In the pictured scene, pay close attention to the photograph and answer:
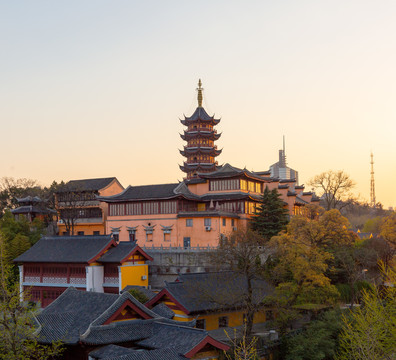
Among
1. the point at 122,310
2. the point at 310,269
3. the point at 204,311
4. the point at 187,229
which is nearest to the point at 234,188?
the point at 187,229

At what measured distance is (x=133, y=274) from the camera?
3978cm

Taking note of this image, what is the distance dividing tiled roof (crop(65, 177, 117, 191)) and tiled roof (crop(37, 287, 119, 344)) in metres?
36.2

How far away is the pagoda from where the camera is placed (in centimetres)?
6681

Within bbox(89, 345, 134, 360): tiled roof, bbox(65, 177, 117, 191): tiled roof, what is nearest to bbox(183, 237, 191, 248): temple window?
bbox(65, 177, 117, 191): tiled roof

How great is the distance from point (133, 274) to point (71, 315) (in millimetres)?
14820

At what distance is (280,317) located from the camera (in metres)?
30.2

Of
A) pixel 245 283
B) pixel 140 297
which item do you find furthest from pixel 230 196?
pixel 140 297

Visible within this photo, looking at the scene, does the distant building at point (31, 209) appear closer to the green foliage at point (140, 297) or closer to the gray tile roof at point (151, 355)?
the green foliage at point (140, 297)

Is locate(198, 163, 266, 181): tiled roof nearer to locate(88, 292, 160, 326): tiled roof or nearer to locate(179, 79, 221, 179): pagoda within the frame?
locate(179, 79, 221, 179): pagoda

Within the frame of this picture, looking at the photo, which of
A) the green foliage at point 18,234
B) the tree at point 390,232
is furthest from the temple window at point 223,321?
the green foliage at point 18,234

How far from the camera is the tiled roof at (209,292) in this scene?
29172mm

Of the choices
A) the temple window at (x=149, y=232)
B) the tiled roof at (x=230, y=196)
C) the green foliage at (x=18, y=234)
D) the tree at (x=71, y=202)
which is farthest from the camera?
the tree at (x=71, y=202)

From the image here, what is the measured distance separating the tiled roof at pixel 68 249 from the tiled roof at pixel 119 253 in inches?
22.1

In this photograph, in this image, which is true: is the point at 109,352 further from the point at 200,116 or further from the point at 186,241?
the point at 200,116
